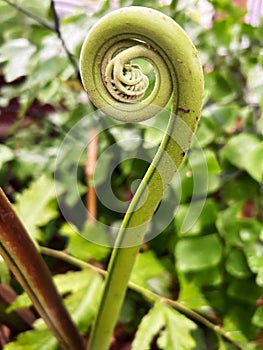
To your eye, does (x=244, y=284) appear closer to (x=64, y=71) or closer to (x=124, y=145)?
(x=124, y=145)

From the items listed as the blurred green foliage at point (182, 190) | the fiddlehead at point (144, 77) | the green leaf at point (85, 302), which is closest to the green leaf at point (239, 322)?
the blurred green foliage at point (182, 190)

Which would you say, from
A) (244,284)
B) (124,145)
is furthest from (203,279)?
(124,145)

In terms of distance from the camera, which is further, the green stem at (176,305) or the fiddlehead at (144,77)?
the green stem at (176,305)

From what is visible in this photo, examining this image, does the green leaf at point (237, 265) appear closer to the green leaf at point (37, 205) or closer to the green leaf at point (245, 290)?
the green leaf at point (245, 290)

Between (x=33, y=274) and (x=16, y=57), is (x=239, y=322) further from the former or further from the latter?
(x=16, y=57)

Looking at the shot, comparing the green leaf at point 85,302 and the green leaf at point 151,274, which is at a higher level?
the green leaf at point 85,302
